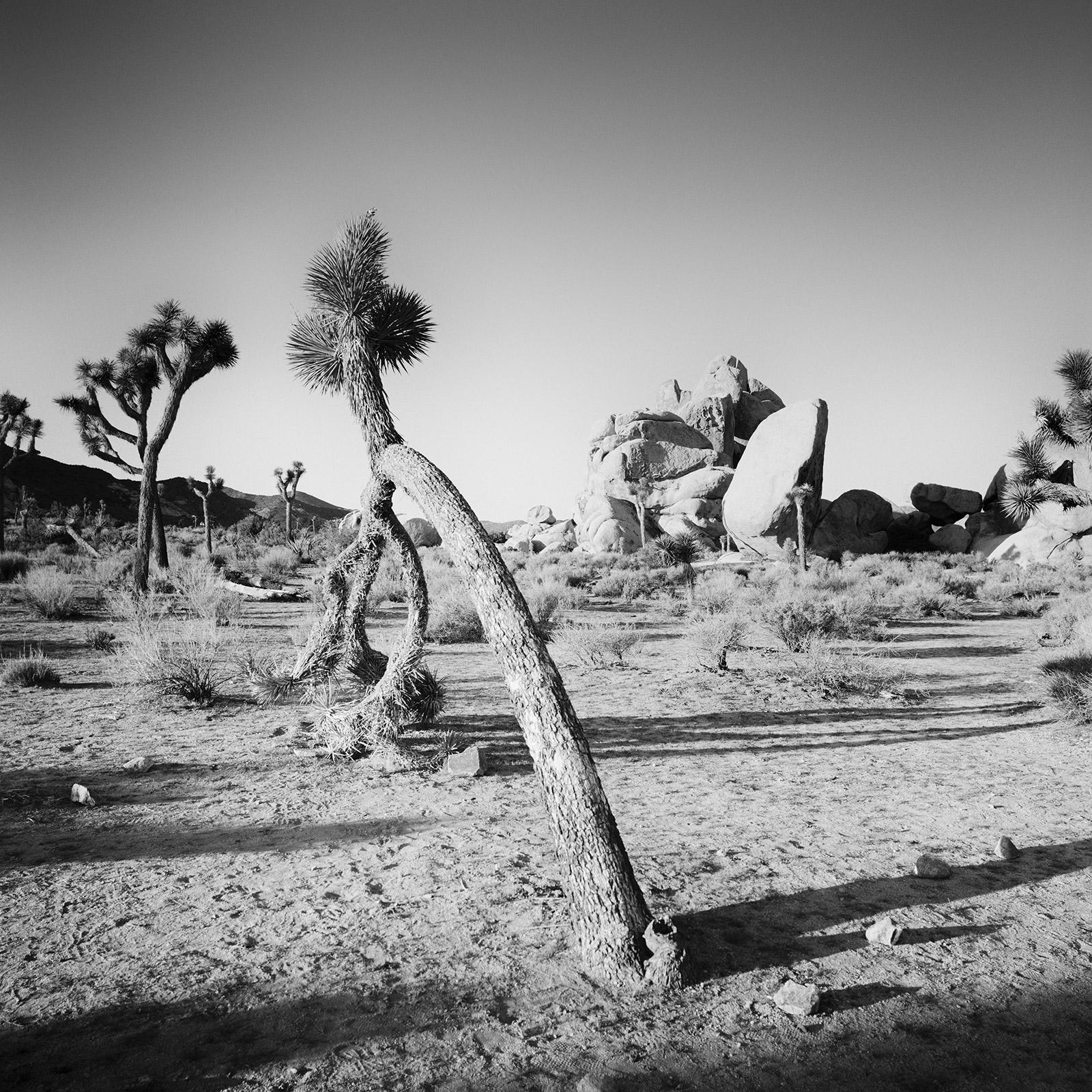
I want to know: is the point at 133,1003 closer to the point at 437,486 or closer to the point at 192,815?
the point at 192,815

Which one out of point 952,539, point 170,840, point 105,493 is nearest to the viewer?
point 170,840

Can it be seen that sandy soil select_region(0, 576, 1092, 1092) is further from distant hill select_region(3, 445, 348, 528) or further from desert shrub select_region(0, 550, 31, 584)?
distant hill select_region(3, 445, 348, 528)

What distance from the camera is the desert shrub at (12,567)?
2036 centimetres

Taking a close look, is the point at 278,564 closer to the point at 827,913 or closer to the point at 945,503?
the point at 827,913

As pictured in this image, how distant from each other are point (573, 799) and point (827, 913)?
1.73 meters

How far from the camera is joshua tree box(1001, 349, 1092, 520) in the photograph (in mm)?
22469

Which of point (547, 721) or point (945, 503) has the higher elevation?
point (945, 503)

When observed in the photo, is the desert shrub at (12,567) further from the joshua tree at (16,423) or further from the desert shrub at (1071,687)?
the desert shrub at (1071,687)

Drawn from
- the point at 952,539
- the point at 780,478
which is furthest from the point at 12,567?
the point at 952,539

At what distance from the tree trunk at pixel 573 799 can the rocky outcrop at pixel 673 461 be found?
117 feet

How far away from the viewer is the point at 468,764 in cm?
618

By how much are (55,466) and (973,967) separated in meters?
72.3

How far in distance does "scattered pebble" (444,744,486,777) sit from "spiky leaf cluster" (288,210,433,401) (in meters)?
3.29

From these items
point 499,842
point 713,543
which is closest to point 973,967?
point 499,842
